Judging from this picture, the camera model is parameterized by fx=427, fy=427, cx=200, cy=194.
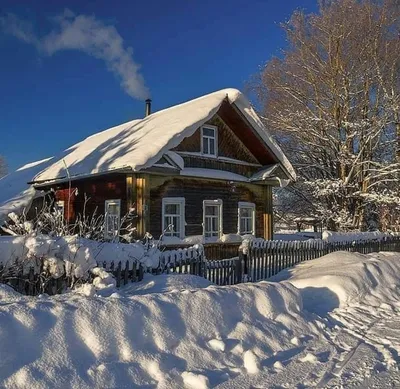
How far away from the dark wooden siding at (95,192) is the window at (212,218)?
10.4ft

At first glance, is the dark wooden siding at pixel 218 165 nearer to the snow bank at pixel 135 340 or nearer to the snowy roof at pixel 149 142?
the snowy roof at pixel 149 142

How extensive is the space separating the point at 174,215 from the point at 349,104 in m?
11.9

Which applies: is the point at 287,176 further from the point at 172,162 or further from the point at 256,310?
the point at 256,310

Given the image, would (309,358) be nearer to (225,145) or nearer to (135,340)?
(135,340)

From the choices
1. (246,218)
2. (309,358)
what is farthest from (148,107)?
(309,358)

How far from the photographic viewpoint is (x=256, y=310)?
18.9 ft

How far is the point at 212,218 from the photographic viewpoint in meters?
16.1

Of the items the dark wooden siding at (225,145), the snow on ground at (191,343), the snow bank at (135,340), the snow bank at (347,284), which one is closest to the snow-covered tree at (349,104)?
the dark wooden siding at (225,145)

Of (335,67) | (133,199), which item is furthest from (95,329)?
(335,67)

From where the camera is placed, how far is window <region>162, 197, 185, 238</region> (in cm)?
1441

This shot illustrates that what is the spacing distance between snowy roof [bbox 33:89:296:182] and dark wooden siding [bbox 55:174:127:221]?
75cm

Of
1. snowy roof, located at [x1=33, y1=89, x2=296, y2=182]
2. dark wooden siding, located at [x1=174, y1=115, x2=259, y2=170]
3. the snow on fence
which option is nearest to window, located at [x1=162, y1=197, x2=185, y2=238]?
dark wooden siding, located at [x1=174, y1=115, x2=259, y2=170]

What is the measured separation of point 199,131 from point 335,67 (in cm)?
951

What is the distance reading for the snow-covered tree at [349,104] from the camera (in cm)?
2078
